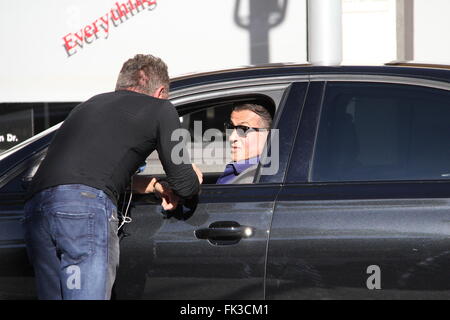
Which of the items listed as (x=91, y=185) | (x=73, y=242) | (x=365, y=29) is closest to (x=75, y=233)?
(x=73, y=242)

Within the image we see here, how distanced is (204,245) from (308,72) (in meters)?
0.90

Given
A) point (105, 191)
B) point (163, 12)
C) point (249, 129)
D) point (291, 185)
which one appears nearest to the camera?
point (105, 191)

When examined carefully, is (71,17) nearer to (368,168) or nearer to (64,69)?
(64,69)

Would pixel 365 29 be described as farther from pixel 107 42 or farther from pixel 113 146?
pixel 113 146

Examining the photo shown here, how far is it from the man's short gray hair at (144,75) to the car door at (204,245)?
18.6 inches

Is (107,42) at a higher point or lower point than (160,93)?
higher

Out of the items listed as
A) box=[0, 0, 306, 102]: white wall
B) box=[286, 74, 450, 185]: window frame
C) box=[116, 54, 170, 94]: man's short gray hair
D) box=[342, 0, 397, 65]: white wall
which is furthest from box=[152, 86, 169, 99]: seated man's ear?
box=[342, 0, 397, 65]: white wall

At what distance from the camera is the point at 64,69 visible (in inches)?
367

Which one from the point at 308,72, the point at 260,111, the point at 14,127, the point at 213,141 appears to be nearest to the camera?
the point at 308,72

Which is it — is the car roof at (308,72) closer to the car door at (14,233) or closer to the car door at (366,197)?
the car door at (366,197)

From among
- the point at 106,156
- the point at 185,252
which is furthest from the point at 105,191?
the point at 185,252

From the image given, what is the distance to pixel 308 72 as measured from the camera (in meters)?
3.60

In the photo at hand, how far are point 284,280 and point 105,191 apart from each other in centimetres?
78

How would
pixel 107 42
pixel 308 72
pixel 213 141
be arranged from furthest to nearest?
pixel 107 42 → pixel 213 141 → pixel 308 72
